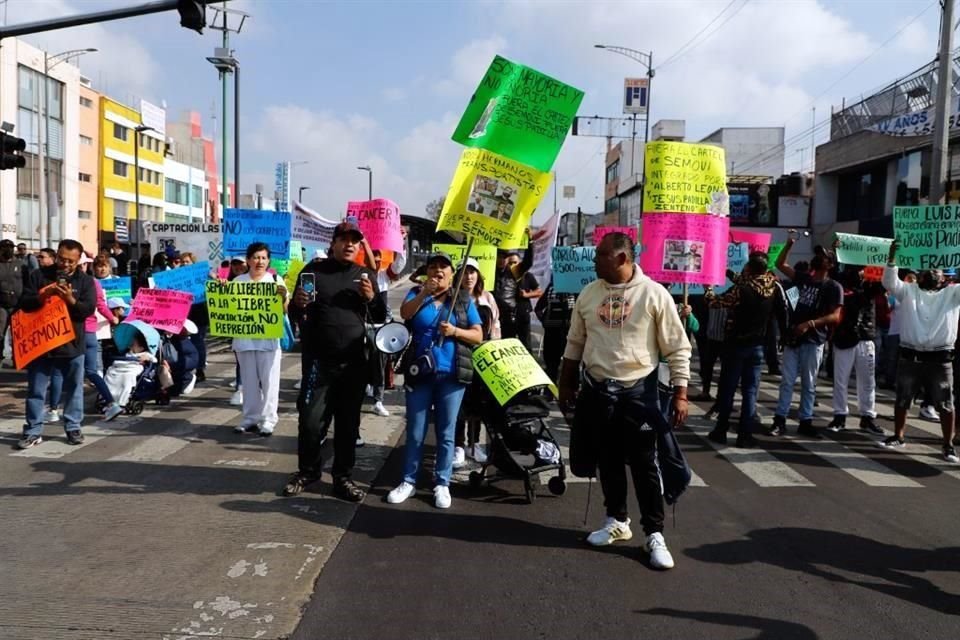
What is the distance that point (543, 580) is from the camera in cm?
453

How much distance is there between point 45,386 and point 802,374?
7780 mm

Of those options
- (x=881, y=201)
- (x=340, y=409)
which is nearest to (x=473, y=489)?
(x=340, y=409)

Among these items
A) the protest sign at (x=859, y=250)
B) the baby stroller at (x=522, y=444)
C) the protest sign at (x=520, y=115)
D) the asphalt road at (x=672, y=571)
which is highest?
the protest sign at (x=520, y=115)

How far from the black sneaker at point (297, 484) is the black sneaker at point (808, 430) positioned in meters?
5.49

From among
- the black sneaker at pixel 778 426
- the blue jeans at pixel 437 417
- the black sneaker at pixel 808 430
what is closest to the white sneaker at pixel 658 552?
the blue jeans at pixel 437 417

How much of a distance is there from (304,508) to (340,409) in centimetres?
76

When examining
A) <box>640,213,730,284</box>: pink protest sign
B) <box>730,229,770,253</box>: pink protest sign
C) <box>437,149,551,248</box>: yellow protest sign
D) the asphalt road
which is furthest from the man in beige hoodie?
<box>730,229,770,253</box>: pink protest sign

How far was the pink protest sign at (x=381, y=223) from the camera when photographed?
33.0ft

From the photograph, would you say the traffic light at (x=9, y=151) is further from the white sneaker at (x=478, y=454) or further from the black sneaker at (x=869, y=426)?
the black sneaker at (x=869, y=426)

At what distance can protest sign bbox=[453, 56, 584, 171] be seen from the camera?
610cm

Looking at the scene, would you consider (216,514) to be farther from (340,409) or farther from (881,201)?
(881,201)

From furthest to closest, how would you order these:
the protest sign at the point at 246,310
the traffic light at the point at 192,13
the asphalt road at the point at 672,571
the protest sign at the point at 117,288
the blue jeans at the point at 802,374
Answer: the protest sign at the point at 117,288
the traffic light at the point at 192,13
the blue jeans at the point at 802,374
the protest sign at the point at 246,310
the asphalt road at the point at 672,571

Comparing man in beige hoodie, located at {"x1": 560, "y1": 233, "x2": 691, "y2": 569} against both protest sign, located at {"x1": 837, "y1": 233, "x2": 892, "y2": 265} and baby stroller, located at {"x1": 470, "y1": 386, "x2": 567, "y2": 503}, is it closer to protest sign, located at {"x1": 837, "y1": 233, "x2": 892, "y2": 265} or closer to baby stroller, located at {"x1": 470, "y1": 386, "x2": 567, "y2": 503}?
baby stroller, located at {"x1": 470, "y1": 386, "x2": 567, "y2": 503}

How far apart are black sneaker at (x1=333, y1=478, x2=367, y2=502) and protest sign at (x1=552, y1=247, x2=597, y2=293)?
5777 mm
